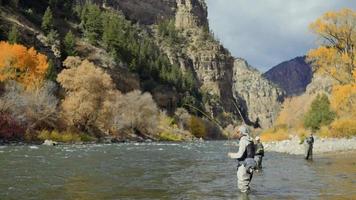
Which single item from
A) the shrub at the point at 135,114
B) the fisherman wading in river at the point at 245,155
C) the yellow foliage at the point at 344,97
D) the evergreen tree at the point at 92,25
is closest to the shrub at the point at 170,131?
the shrub at the point at 135,114

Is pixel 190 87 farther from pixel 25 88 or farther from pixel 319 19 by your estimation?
pixel 319 19

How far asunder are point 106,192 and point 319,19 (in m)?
33.1

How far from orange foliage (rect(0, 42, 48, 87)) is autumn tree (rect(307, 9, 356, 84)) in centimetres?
4000

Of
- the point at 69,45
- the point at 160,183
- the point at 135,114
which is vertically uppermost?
the point at 69,45

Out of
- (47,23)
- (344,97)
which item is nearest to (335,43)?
(344,97)

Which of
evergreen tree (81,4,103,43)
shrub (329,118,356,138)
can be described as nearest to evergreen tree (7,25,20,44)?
evergreen tree (81,4,103,43)

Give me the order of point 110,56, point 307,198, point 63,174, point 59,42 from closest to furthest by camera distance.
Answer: point 307,198 < point 63,174 < point 59,42 < point 110,56

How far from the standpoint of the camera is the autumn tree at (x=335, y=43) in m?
44.4

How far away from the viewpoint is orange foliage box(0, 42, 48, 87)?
226 ft

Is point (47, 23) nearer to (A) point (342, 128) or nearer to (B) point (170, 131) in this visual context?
(B) point (170, 131)

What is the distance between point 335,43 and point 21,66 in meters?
43.9

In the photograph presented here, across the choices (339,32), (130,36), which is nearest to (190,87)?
(130,36)

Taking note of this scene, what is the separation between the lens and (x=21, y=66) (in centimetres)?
7125

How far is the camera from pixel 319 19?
44.3 m
